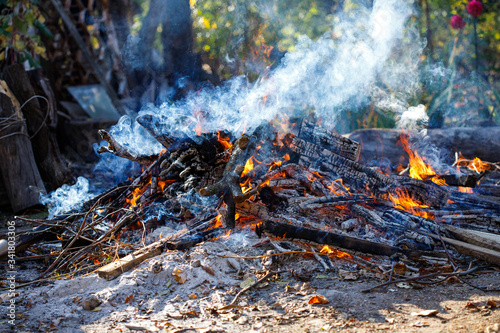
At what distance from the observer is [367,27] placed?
7.26m

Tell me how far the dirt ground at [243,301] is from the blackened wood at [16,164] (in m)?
3.44

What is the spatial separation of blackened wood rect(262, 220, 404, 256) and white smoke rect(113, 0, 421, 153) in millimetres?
1466

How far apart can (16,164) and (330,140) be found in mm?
5437

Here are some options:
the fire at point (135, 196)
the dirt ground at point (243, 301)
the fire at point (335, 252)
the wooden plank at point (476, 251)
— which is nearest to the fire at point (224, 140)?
the fire at point (135, 196)

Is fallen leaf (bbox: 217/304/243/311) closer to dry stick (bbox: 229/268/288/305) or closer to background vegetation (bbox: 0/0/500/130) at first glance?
dry stick (bbox: 229/268/288/305)

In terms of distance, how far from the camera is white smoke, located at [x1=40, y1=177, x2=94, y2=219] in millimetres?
5516

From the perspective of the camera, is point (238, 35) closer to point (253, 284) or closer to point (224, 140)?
point (224, 140)

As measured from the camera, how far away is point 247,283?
10.6ft

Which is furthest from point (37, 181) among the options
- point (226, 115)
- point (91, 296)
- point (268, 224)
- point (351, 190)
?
point (351, 190)

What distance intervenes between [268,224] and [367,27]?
529 cm

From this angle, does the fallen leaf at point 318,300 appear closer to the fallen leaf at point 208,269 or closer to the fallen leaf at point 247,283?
the fallen leaf at point 247,283

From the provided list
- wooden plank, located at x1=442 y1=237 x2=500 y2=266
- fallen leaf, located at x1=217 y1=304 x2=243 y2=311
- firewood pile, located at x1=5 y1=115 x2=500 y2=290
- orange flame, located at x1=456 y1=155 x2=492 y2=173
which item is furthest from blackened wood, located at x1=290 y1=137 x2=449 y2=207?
fallen leaf, located at x1=217 y1=304 x2=243 y2=311

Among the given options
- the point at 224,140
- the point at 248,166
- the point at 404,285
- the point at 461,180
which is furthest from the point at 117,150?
the point at 461,180

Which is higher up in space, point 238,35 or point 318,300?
point 238,35
